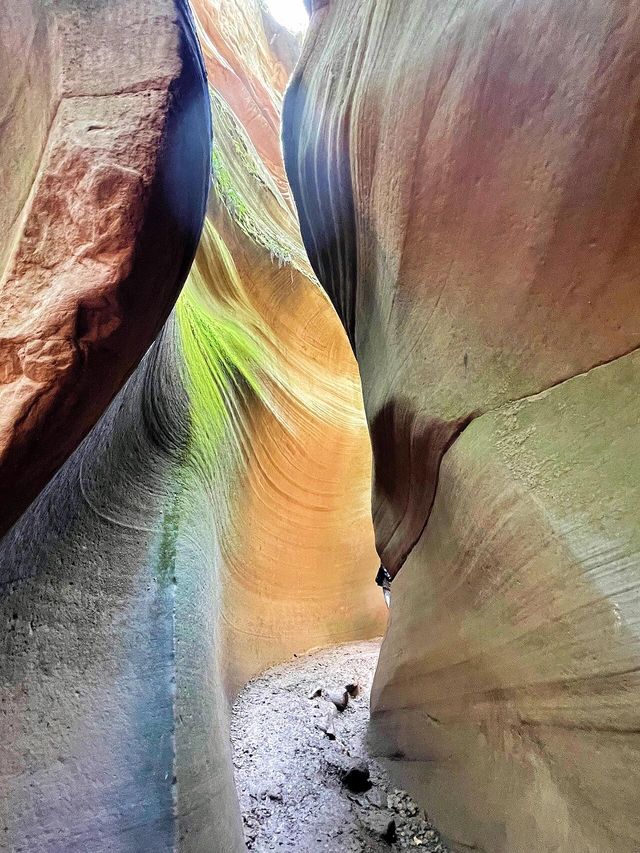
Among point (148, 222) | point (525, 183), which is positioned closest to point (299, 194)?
point (525, 183)

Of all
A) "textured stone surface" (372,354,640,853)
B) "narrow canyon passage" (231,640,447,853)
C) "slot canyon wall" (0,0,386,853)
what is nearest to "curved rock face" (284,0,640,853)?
"textured stone surface" (372,354,640,853)

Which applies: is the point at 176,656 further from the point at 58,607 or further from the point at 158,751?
the point at 58,607

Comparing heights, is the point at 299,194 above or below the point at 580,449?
above

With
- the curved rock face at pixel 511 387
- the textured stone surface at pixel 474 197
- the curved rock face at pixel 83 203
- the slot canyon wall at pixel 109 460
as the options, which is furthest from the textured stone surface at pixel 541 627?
the curved rock face at pixel 83 203

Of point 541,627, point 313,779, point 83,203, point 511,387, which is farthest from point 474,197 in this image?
point 313,779

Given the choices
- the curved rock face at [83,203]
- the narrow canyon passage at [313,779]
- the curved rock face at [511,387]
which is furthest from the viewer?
the narrow canyon passage at [313,779]

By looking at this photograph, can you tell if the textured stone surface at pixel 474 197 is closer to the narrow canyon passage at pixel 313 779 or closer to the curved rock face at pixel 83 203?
the curved rock face at pixel 83 203
